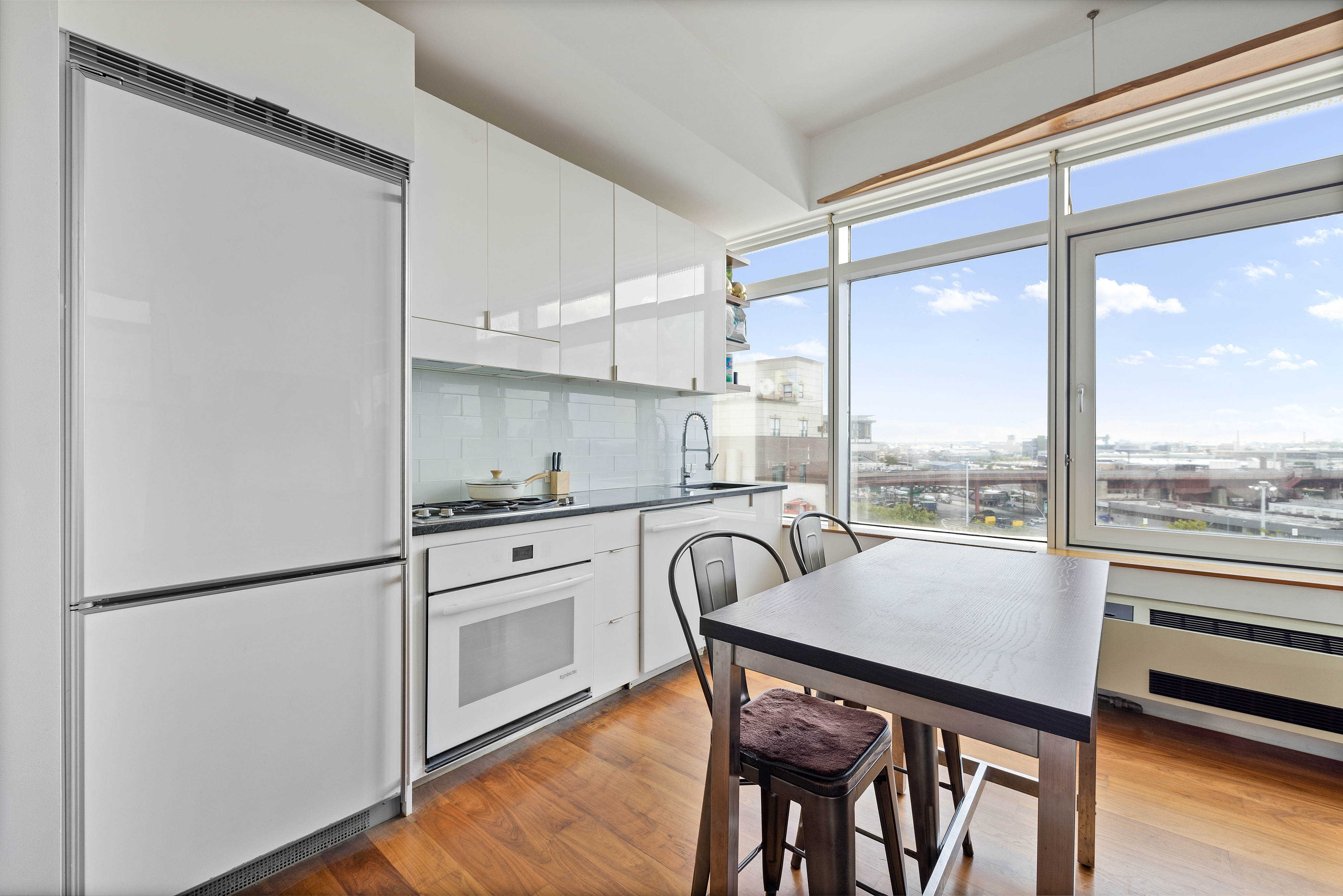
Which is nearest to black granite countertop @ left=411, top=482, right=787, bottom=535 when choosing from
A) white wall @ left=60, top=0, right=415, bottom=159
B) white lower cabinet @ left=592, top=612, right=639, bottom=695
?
white lower cabinet @ left=592, top=612, right=639, bottom=695

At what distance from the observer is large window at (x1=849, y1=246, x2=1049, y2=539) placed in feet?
9.82

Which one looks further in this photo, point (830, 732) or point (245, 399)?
point (245, 399)

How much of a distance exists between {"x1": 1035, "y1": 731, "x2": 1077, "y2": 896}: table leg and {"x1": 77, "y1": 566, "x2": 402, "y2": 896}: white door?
168cm

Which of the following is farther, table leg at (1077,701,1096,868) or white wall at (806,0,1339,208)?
white wall at (806,0,1339,208)

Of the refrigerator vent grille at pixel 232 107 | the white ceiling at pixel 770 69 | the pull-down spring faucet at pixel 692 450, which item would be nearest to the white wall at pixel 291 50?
the refrigerator vent grille at pixel 232 107

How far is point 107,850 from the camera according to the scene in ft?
4.10

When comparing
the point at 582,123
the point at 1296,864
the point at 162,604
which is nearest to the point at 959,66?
the point at 582,123

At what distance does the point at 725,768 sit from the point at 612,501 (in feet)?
5.01

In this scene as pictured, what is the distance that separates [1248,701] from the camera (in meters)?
2.20

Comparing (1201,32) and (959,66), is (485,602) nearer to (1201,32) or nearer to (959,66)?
(959,66)

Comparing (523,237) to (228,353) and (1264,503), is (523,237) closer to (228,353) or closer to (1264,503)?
(228,353)

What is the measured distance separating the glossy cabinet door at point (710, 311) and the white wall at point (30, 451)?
264 centimetres

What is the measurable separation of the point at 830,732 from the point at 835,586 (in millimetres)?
356

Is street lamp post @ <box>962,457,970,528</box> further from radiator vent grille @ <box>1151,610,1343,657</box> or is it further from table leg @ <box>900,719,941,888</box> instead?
table leg @ <box>900,719,941,888</box>
